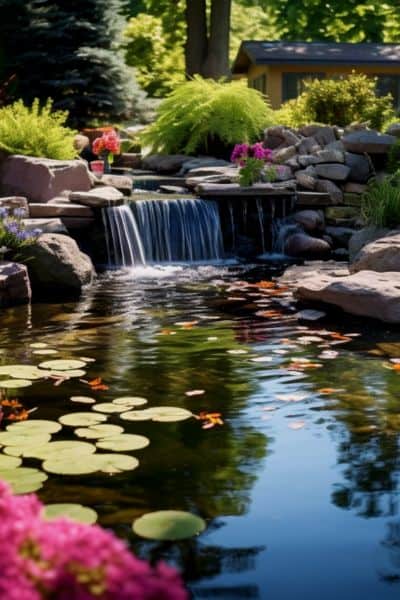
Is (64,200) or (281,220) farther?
(281,220)

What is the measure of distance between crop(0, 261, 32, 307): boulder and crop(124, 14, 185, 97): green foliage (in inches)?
909

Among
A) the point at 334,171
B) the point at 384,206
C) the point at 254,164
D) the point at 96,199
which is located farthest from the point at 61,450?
the point at 334,171

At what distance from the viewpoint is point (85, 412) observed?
589 cm

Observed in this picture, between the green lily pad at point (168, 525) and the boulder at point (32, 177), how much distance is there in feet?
32.9

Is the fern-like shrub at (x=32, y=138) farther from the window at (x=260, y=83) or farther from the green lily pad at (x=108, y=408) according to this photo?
the window at (x=260, y=83)

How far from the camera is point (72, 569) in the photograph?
194 centimetres

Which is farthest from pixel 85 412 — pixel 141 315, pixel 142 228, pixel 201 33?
pixel 201 33

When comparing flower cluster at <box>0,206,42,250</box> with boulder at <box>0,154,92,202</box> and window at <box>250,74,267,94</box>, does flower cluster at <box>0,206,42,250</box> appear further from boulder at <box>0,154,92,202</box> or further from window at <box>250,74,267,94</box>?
window at <box>250,74,267,94</box>

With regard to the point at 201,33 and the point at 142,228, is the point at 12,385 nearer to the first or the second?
the point at 142,228

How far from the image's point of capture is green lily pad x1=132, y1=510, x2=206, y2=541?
4066mm

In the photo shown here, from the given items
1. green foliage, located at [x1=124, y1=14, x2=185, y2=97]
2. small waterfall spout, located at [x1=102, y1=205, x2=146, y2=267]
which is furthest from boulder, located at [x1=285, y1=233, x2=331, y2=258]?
green foliage, located at [x1=124, y1=14, x2=185, y2=97]

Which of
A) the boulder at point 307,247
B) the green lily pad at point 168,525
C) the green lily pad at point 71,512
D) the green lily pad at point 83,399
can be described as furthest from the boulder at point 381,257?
the green lily pad at point 71,512

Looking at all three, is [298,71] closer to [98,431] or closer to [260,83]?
[260,83]

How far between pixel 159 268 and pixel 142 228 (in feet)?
3.28
